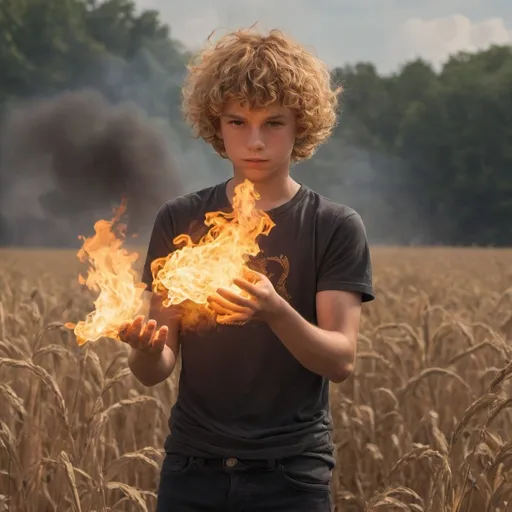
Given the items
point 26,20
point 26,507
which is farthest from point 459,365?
point 26,20

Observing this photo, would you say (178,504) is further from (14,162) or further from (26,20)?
(26,20)

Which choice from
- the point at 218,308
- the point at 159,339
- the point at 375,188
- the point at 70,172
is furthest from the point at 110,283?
the point at 375,188

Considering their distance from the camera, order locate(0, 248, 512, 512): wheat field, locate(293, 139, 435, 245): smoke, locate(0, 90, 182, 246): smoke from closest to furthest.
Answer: locate(0, 248, 512, 512): wheat field, locate(0, 90, 182, 246): smoke, locate(293, 139, 435, 245): smoke

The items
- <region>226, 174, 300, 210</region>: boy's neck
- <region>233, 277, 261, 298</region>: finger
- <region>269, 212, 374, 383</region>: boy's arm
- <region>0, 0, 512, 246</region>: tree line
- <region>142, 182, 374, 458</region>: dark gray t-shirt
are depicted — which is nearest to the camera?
<region>233, 277, 261, 298</region>: finger

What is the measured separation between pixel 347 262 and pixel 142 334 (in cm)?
58

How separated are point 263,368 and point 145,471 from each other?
6.99 ft

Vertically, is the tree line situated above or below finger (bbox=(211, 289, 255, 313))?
above

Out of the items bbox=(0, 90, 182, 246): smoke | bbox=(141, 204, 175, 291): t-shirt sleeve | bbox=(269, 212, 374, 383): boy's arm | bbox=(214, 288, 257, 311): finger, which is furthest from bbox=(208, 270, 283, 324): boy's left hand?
bbox=(0, 90, 182, 246): smoke

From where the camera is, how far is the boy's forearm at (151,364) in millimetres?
2422

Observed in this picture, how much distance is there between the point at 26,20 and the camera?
2132 inches

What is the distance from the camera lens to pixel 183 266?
7.39 ft

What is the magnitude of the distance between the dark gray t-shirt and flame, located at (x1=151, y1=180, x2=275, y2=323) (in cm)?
12

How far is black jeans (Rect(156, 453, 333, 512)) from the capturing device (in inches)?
93.2

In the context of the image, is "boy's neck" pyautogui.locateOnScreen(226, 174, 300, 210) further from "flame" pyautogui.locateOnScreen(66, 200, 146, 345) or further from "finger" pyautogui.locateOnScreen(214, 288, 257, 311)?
"finger" pyautogui.locateOnScreen(214, 288, 257, 311)
